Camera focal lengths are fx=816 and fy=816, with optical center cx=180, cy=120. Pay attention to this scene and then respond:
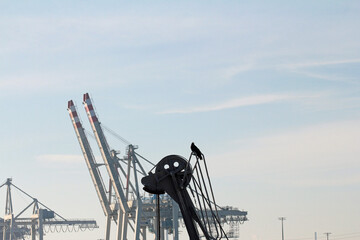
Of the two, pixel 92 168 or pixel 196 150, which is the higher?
pixel 92 168

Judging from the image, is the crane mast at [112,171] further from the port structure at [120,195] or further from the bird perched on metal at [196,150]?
the bird perched on metal at [196,150]

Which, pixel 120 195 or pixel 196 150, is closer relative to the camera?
pixel 196 150

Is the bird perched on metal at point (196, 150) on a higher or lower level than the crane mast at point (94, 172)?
lower

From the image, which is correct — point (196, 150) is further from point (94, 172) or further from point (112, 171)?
point (94, 172)

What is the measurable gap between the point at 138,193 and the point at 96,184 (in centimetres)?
1475

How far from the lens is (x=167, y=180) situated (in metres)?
43.5

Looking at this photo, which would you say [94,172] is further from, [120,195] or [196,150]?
[196,150]

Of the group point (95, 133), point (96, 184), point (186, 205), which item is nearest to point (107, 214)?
point (96, 184)

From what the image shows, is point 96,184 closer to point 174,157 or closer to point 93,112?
point 93,112

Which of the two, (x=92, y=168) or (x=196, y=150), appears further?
(x=92, y=168)

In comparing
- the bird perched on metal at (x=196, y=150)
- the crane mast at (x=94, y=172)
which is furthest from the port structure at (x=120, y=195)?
the bird perched on metal at (x=196, y=150)

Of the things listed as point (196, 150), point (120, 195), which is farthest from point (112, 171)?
point (196, 150)

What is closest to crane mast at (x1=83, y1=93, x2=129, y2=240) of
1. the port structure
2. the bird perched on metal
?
the port structure

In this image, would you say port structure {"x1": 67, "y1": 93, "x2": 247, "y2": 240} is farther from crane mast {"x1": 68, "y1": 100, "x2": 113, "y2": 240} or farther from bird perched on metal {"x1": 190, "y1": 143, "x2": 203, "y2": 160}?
bird perched on metal {"x1": 190, "y1": 143, "x2": 203, "y2": 160}
